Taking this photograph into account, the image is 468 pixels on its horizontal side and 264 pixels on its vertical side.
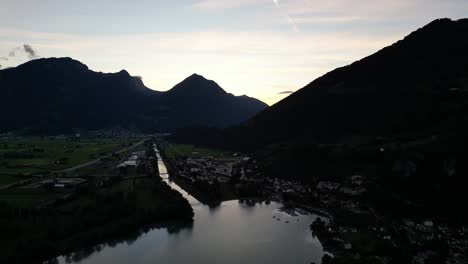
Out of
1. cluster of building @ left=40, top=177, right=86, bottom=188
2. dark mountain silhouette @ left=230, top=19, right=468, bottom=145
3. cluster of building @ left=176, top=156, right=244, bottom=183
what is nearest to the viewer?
cluster of building @ left=40, top=177, right=86, bottom=188

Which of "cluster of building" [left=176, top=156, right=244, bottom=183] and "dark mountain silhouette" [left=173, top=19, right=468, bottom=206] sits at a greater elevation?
"dark mountain silhouette" [left=173, top=19, right=468, bottom=206]

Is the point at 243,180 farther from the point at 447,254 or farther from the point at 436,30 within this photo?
the point at 436,30

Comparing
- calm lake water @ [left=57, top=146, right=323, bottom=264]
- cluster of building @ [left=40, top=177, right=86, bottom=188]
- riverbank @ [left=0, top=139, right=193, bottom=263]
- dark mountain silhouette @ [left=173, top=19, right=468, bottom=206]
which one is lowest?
calm lake water @ [left=57, top=146, right=323, bottom=264]

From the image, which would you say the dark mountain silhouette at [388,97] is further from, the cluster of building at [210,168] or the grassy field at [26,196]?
the grassy field at [26,196]

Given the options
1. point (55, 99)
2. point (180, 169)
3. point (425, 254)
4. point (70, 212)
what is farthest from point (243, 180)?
point (55, 99)

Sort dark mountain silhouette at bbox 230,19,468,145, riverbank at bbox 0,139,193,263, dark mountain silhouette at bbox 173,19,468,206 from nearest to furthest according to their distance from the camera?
riverbank at bbox 0,139,193,263 → dark mountain silhouette at bbox 173,19,468,206 → dark mountain silhouette at bbox 230,19,468,145

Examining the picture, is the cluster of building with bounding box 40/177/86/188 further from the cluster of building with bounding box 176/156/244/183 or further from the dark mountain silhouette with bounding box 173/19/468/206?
the dark mountain silhouette with bounding box 173/19/468/206

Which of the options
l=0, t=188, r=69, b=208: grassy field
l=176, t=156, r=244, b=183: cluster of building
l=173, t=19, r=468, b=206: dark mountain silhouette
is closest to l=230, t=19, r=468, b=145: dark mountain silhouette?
l=173, t=19, r=468, b=206: dark mountain silhouette
